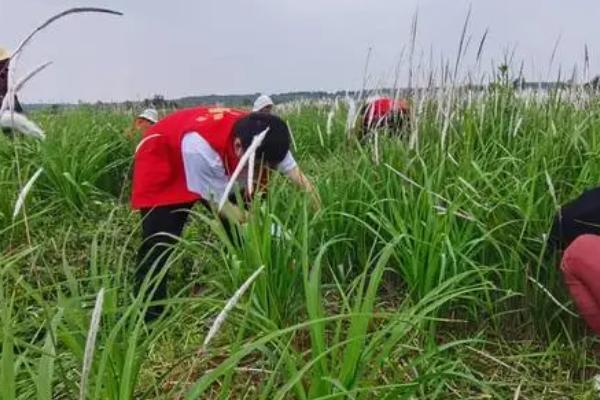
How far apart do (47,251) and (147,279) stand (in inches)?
97.0

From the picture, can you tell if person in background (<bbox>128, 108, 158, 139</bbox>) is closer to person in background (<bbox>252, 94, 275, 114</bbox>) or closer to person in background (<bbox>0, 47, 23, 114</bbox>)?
person in background (<bbox>252, 94, 275, 114</bbox>)

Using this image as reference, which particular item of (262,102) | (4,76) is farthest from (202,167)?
(262,102)

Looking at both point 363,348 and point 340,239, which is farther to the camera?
point 340,239

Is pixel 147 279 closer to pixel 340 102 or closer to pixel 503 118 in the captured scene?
pixel 503 118

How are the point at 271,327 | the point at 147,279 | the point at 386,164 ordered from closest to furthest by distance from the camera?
the point at 147,279
the point at 271,327
the point at 386,164

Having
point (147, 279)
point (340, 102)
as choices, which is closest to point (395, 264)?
point (147, 279)

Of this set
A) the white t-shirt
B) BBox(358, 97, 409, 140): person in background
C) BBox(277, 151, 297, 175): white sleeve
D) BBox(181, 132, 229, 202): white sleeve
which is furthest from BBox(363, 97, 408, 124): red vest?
BBox(181, 132, 229, 202): white sleeve

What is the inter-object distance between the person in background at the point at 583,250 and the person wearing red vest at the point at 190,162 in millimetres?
967

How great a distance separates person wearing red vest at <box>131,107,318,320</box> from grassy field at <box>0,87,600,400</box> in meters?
0.17

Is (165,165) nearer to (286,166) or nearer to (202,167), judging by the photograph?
(202,167)

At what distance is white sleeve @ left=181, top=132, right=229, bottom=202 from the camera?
3176 mm

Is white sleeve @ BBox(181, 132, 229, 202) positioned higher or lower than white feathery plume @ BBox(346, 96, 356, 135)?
lower

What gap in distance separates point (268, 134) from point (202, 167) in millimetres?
332

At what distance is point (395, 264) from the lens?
275 centimetres
